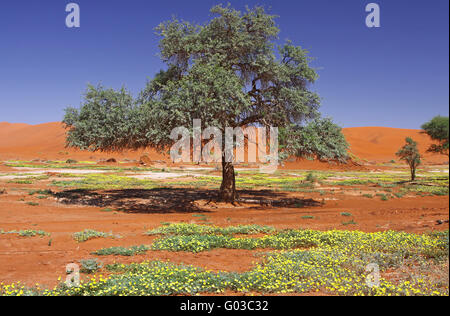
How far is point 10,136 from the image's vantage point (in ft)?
562

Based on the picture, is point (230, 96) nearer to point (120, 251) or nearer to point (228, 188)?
point (228, 188)

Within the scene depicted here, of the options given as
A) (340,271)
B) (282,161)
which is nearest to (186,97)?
Answer: (282,161)

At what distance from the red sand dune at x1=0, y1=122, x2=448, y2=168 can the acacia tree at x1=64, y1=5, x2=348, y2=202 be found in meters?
46.4

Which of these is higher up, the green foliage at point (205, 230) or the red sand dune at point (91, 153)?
the red sand dune at point (91, 153)

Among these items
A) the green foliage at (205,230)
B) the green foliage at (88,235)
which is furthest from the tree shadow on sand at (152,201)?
the green foliage at (88,235)

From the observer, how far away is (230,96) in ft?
50.3

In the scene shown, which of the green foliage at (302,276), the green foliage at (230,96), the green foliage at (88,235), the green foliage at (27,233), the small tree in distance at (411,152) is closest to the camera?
the green foliage at (302,276)

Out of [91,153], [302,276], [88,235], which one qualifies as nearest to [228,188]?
[88,235]

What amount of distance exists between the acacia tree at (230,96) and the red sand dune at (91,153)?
152ft

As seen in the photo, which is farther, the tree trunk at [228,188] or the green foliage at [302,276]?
the tree trunk at [228,188]

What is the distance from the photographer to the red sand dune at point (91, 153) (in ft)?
298

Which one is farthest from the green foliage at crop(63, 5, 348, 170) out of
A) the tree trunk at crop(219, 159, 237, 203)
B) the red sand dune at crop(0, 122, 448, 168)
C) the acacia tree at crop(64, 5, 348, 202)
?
the red sand dune at crop(0, 122, 448, 168)

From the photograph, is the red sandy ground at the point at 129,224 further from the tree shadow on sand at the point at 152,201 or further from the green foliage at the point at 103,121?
the green foliage at the point at 103,121

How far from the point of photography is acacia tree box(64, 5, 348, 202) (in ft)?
53.0
